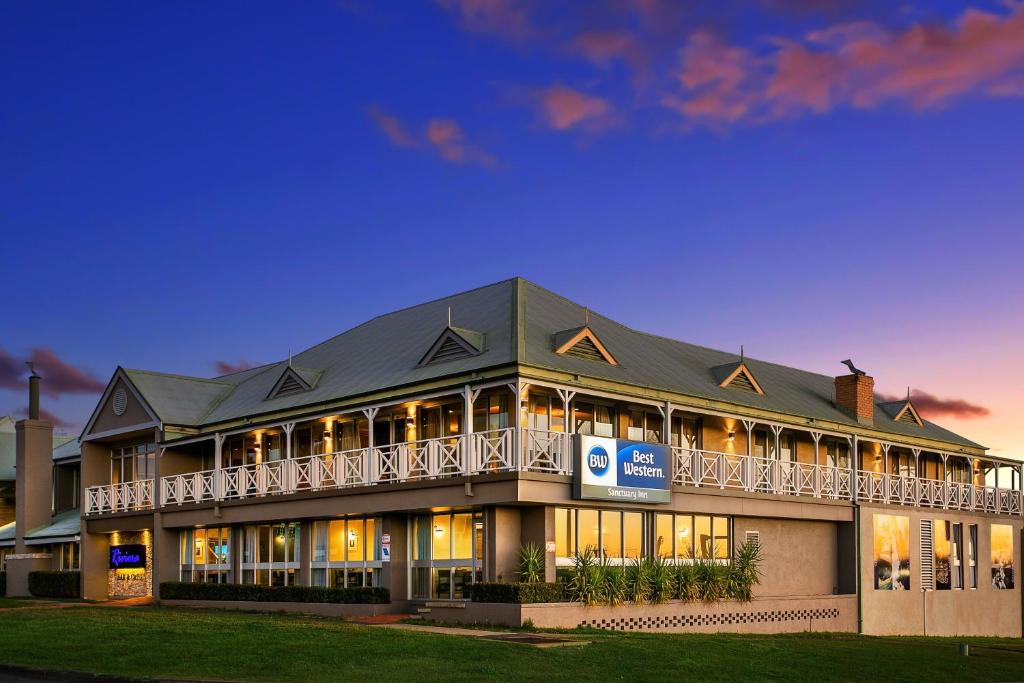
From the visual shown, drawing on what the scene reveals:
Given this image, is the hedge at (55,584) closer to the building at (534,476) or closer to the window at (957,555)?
the building at (534,476)

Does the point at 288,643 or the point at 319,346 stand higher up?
the point at 319,346

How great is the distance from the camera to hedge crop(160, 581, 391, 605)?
30.6 m

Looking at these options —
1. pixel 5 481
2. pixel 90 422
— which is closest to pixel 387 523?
pixel 90 422

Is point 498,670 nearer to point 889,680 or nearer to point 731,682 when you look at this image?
point 731,682

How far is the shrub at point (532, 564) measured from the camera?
92.9 feet

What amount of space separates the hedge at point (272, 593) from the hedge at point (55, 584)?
6.35 metres

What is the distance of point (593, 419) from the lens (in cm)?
3300

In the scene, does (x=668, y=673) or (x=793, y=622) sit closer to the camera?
(x=668, y=673)

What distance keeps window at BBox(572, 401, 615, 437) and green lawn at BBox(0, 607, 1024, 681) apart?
759 cm

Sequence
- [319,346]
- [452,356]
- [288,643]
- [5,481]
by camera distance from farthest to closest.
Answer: [5,481]
[319,346]
[452,356]
[288,643]

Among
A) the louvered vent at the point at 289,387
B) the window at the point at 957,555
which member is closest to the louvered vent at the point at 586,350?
the louvered vent at the point at 289,387

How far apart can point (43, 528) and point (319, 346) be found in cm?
1473

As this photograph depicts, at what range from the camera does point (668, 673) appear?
787 inches

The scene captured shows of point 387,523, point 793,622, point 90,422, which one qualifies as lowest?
point 793,622
